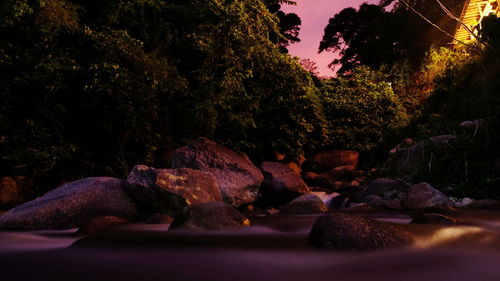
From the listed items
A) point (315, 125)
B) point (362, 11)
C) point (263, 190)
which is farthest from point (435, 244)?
point (362, 11)

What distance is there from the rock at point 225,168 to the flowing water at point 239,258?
13.7 feet

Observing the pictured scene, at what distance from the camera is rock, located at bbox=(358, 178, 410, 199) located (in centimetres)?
838

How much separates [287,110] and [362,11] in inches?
819

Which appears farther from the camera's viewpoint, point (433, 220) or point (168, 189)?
point (168, 189)

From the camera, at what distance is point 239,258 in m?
3.09

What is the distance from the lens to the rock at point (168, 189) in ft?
20.5

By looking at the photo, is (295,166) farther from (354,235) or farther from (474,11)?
(354,235)

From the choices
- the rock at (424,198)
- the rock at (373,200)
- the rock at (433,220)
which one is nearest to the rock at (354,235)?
the rock at (433,220)

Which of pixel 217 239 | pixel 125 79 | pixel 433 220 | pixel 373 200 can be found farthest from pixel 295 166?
pixel 217 239

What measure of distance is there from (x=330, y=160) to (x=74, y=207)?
1090cm

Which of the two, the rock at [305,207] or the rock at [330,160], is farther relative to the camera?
the rock at [330,160]

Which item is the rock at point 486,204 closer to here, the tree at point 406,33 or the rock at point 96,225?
the rock at point 96,225

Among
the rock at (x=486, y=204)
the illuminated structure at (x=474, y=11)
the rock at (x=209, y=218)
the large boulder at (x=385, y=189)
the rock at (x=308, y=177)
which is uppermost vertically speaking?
the illuminated structure at (x=474, y=11)

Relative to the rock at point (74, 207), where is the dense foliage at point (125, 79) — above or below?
above
